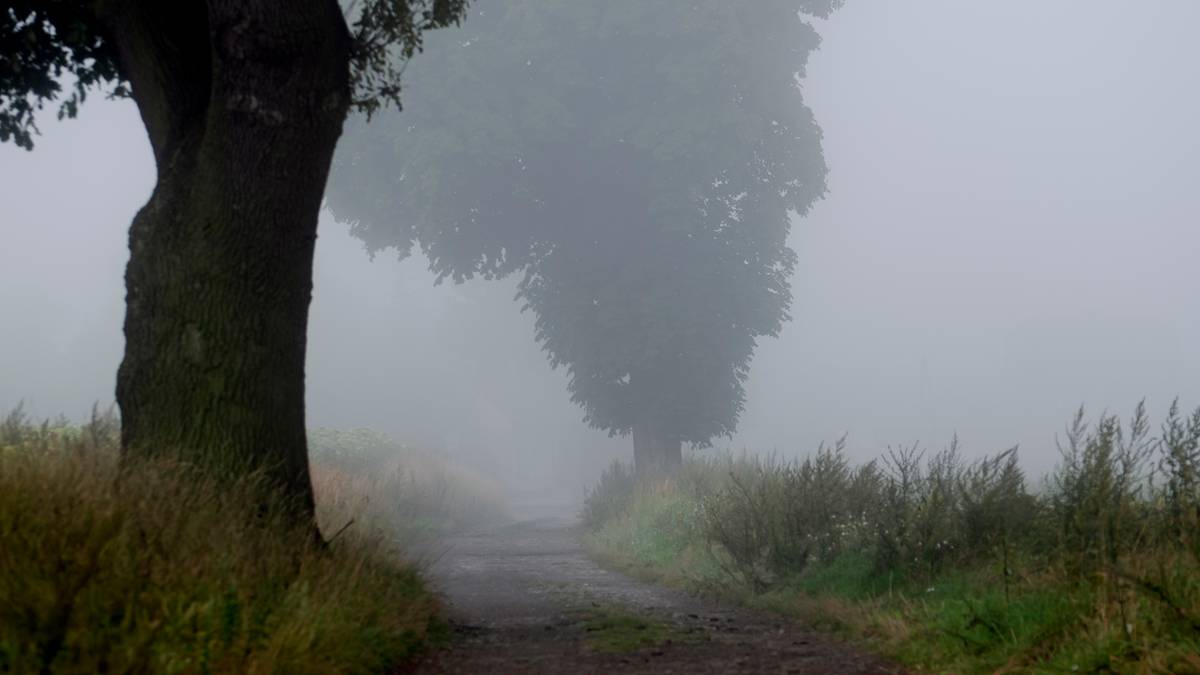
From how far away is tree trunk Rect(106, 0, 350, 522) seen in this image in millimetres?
7562

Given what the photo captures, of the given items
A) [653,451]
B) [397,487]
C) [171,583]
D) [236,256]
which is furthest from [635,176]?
[171,583]

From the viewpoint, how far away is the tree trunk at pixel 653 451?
24969mm

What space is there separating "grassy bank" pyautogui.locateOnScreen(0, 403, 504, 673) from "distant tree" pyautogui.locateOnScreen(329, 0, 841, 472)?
54.1ft

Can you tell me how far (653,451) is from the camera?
25.7 m

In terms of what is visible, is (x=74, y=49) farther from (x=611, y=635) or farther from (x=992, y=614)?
(x=992, y=614)

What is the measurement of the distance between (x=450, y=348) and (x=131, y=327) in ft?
251

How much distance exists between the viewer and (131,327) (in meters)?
7.85

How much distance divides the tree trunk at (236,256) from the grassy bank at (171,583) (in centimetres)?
42

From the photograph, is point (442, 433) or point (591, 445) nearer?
point (591, 445)

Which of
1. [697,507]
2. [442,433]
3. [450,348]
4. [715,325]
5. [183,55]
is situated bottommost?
[697,507]

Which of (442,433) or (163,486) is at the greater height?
(442,433)

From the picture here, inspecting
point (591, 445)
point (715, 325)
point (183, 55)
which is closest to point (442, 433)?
point (591, 445)

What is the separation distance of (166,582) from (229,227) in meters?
3.53

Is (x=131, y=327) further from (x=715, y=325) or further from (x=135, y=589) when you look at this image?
(x=715, y=325)
